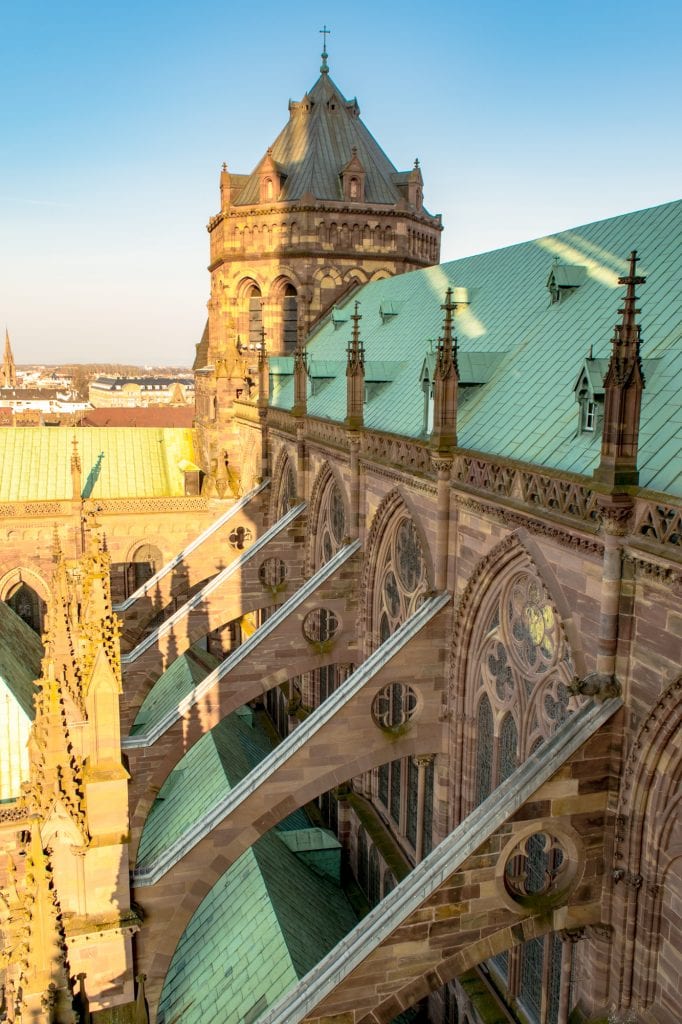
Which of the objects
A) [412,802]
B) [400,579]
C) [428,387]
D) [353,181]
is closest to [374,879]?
[412,802]

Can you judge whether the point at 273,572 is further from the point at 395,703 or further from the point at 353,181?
the point at 353,181

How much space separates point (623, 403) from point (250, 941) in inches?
450

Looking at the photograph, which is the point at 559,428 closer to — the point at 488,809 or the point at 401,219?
the point at 488,809

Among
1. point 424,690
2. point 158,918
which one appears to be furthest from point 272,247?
point 158,918

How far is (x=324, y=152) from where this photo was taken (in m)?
35.8

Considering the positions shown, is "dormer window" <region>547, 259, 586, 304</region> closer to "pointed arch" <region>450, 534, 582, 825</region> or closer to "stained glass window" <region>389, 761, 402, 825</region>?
"pointed arch" <region>450, 534, 582, 825</region>

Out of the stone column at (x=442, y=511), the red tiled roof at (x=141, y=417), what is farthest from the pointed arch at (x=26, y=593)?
the red tiled roof at (x=141, y=417)

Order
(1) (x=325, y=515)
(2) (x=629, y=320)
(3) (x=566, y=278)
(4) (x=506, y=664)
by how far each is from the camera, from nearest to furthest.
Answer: (2) (x=629, y=320), (4) (x=506, y=664), (3) (x=566, y=278), (1) (x=325, y=515)

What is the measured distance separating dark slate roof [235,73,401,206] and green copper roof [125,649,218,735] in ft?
65.4

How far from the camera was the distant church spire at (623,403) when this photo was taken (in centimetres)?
942

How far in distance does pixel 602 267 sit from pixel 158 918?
14101mm

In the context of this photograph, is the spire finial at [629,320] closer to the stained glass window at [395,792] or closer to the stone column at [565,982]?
the stone column at [565,982]

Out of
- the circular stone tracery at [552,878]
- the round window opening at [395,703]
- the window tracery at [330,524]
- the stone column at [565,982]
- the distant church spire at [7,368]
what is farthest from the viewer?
the distant church spire at [7,368]

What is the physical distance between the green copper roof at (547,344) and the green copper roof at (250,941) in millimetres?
9270
